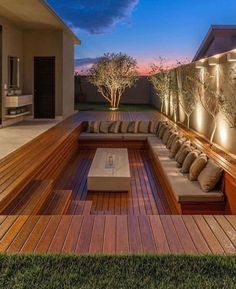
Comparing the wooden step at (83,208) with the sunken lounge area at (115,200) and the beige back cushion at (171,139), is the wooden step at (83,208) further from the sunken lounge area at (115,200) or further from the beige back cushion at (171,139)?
the beige back cushion at (171,139)

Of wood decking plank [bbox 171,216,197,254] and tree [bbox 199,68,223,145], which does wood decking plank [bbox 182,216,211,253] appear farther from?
tree [bbox 199,68,223,145]

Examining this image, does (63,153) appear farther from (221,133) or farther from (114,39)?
(114,39)

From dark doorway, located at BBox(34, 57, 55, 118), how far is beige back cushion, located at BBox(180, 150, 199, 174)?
7.08m

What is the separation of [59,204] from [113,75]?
14.2 m

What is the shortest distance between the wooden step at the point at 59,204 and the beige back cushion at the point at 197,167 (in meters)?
1.55

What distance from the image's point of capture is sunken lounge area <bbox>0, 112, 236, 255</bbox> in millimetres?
2725

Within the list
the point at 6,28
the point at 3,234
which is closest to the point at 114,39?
the point at 6,28

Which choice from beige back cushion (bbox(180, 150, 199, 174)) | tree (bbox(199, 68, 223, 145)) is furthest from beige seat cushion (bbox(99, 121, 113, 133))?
beige back cushion (bbox(180, 150, 199, 174))

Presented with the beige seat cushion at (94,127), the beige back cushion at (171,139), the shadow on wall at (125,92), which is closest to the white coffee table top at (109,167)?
the beige back cushion at (171,139)

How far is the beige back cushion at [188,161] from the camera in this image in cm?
526

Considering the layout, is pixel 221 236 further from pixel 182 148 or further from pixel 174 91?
pixel 174 91

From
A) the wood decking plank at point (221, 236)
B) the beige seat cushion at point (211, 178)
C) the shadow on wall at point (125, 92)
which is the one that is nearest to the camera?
the wood decking plank at point (221, 236)

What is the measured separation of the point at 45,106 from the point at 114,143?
295cm

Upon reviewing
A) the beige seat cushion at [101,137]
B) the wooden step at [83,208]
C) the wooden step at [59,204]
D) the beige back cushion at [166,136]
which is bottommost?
the wooden step at [83,208]
